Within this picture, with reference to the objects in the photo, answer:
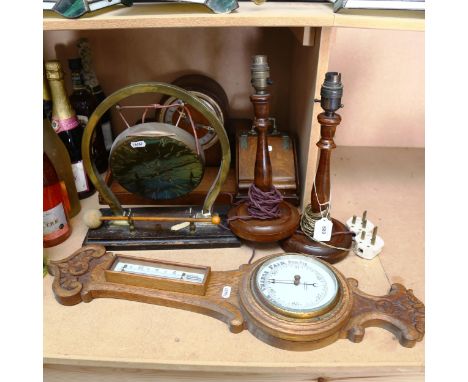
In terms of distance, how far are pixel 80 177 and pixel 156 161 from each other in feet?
1.02

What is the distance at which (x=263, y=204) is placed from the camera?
861mm

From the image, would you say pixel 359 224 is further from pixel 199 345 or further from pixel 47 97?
pixel 47 97

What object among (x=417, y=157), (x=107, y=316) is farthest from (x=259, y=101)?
(x=417, y=157)

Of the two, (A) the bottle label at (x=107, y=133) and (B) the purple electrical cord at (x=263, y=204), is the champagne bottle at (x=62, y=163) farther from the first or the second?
(B) the purple electrical cord at (x=263, y=204)

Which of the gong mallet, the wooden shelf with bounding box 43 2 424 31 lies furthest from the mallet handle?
the wooden shelf with bounding box 43 2 424 31

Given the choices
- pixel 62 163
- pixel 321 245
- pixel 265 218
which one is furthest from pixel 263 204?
pixel 62 163

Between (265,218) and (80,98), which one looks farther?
(80,98)

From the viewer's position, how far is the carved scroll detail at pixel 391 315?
2.26 ft

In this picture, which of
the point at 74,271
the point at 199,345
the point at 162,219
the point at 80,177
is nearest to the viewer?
the point at 199,345

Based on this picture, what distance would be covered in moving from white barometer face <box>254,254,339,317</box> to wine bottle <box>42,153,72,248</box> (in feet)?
1.53

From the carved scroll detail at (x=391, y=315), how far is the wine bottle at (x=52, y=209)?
2.10 ft

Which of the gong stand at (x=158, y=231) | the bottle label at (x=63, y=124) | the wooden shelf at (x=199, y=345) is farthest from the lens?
the bottle label at (x=63, y=124)

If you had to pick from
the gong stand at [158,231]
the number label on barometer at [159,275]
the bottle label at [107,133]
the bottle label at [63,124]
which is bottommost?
the number label on barometer at [159,275]


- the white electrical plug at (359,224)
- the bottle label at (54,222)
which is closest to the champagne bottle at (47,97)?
the bottle label at (54,222)
